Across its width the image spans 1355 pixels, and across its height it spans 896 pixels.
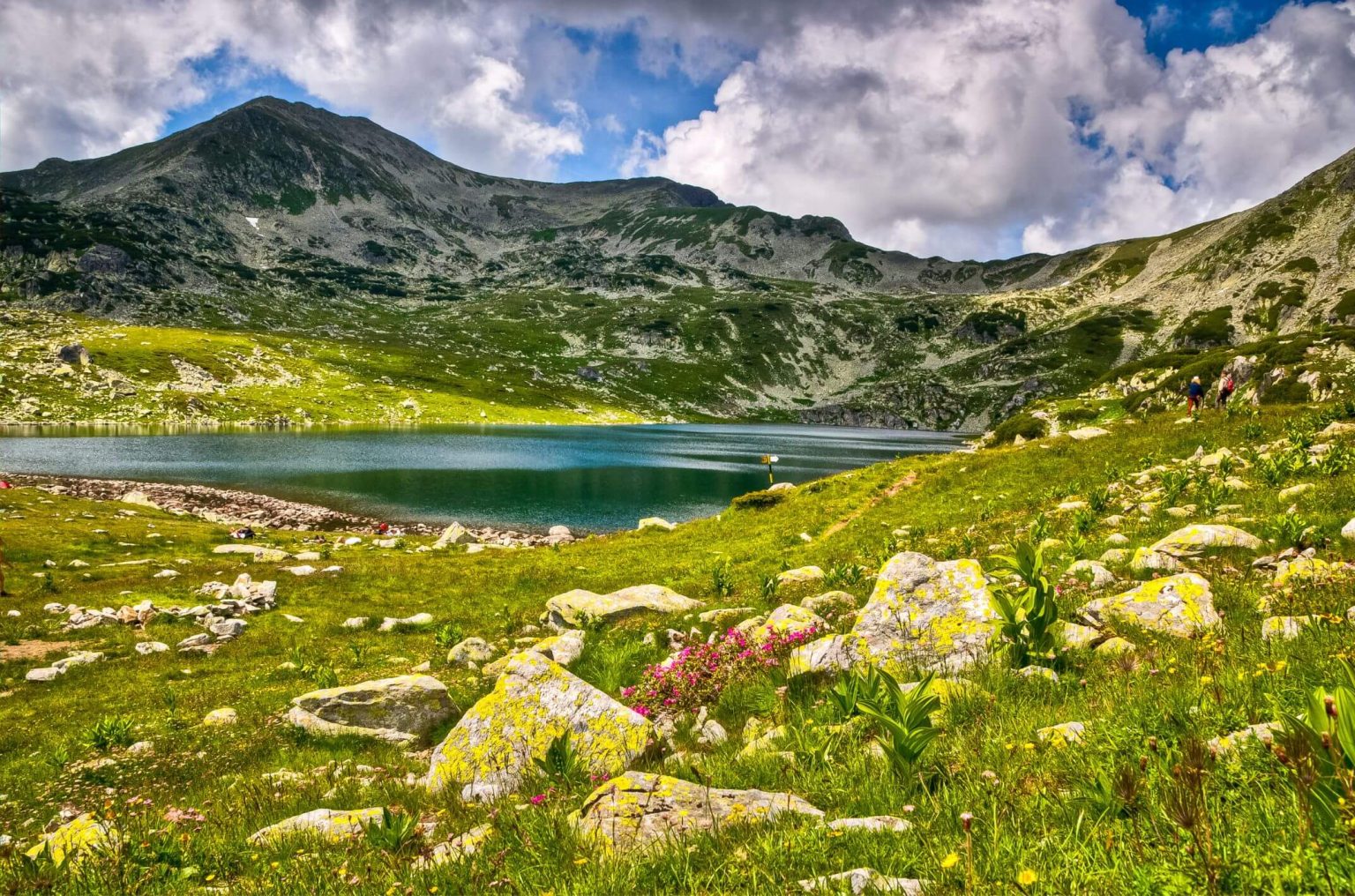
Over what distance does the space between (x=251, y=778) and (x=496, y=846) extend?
6.52 m

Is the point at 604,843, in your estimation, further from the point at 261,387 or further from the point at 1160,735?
the point at 261,387

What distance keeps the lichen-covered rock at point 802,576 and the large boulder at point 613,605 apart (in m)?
2.48

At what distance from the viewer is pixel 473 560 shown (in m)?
32.4

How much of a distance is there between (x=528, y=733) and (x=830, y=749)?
3.65 metres

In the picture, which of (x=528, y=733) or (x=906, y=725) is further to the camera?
(x=528, y=733)

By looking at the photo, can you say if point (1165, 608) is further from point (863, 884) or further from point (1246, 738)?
point (863, 884)

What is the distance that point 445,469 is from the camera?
86.3m

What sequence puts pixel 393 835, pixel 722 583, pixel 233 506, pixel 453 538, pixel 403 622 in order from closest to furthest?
pixel 393 835 → pixel 722 583 → pixel 403 622 → pixel 453 538 → pixel 233 506

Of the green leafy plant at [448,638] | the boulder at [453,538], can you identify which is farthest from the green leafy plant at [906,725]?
the boulder at [453,538]

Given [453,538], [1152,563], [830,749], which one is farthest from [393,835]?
[453,538]

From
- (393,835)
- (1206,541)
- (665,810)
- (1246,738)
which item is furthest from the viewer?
(1206,541)

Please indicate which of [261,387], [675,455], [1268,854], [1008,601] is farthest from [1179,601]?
[261,387]

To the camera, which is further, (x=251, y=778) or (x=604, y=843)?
(x=251, y=778)

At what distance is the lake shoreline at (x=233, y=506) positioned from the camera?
167ft
